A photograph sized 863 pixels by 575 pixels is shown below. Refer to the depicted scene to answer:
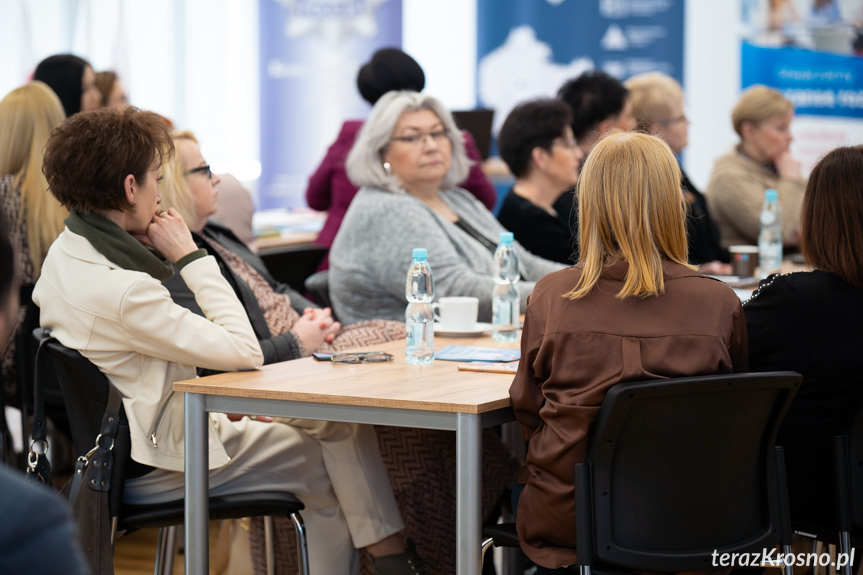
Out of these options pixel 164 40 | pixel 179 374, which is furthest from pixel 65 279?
pixel 164 40

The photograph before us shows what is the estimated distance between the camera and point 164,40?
792 centimetres

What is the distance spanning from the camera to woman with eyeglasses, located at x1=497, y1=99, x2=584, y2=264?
12.7ft

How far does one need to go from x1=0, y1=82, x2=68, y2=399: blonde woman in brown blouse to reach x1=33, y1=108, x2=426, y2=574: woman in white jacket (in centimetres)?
103

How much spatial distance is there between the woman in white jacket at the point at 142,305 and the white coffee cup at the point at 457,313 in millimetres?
601

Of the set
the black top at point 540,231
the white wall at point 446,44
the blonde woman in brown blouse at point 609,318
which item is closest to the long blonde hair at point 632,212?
the blonde woman in brown blouse at point 609,318

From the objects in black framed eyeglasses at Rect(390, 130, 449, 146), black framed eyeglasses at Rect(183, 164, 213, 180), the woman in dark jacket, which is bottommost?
black framed eyeglasses at Rect(183, 164, 213, 180)

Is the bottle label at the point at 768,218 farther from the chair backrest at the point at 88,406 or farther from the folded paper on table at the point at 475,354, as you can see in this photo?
the chair backrest at the point at 88,406

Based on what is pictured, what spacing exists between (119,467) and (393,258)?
4.10ft

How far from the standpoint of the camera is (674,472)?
1817mm

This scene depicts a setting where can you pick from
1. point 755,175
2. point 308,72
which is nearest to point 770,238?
point 755,175

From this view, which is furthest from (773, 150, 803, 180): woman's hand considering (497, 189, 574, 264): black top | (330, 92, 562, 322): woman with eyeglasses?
(330, 92, 562, 322): woman with eyeglasses

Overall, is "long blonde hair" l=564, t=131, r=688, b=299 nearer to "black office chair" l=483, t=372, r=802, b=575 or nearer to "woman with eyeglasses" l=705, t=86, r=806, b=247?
"black office chair" l=483, t=372, r=802, b=575

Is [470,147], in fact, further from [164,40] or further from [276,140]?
[164,40]

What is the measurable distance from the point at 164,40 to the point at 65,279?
242 inches
